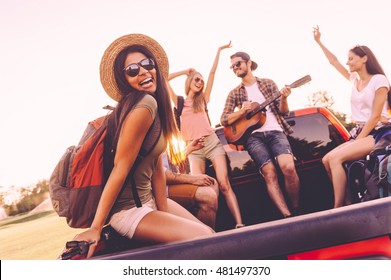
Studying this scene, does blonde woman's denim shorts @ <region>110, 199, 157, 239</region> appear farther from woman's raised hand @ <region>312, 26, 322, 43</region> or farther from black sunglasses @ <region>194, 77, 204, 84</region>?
black sunglasses @ <region>194, 77, 204, 84</region>

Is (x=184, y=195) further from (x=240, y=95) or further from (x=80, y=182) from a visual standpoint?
(x=240, y=95)

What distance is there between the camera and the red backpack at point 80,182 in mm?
1496

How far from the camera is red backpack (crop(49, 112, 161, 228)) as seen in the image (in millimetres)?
1496

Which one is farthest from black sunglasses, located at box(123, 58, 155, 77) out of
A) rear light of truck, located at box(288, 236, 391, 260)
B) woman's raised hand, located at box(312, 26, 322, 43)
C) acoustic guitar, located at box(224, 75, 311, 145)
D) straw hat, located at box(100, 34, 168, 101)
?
woman's raised hand, located at box(312, 26, 322, 43)

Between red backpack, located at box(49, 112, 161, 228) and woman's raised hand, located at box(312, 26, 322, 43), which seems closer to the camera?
red backpack, located at box(49, 112, 161, 228)

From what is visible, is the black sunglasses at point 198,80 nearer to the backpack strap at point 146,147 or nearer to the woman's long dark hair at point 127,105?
the woman's long dark hair at point 127,105

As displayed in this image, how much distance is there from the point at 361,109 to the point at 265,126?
2.43 feet

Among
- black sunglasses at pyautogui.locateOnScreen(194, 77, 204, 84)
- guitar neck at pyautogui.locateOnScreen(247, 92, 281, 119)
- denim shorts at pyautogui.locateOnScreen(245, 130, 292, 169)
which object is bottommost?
denim shorts at pyautogui.locateOnScreen(245, 130, 292, 169)

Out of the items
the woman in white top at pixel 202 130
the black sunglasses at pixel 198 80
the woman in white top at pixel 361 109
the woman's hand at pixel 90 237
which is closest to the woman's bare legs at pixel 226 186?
the woman in white top at pixel 202 130

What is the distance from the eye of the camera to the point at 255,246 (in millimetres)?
1057


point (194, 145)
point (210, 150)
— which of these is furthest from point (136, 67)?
point (210, 150)

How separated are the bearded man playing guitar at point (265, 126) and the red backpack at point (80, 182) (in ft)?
4.65

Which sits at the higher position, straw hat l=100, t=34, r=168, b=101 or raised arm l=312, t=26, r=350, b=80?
straw hat l=100, t=34, r=168, b=101

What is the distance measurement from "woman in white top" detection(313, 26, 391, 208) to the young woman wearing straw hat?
1070 mm
